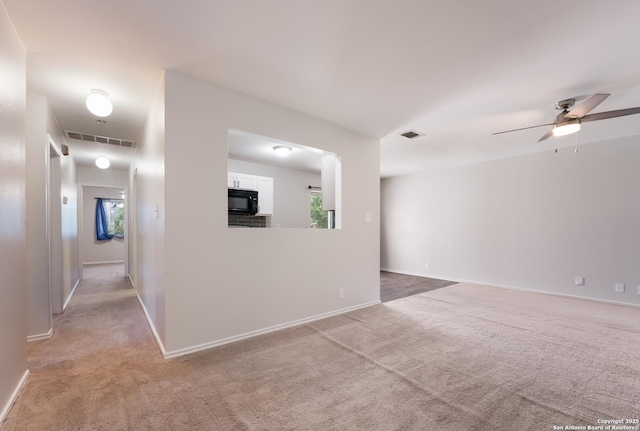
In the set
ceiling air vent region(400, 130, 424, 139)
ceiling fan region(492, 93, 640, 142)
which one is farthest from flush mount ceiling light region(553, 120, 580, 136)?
ceiling air vent region(400, 130, 424, 139)

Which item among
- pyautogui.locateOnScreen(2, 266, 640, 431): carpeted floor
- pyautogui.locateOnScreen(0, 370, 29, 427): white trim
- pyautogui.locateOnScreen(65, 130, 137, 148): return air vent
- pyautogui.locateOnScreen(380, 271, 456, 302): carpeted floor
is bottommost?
pyautogui.locateOnScreen(380, 271, 456, 302): carpeted floor

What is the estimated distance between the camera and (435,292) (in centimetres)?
496

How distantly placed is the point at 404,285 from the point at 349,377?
150 inches

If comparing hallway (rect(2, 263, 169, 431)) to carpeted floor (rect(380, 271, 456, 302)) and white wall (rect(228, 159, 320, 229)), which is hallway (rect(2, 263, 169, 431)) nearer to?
white wall (rect(228, 159, 320, 229))

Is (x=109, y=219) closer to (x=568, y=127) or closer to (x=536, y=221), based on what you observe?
(x=568, y=127)

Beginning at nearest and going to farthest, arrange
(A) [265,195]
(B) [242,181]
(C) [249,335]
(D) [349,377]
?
1. (D) [349,377]
2. (C) [249,335]
3. (B) [242,181]
4. (A) [265,195]

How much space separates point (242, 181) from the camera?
5328 mm

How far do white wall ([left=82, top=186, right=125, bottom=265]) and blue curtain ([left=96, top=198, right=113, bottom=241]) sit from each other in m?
0.11

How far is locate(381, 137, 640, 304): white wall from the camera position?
4.21 m

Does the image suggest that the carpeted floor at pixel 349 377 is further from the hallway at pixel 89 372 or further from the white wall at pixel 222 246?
the white wall at pixel 222 246

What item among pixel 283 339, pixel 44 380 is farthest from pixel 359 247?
pixel 44 380

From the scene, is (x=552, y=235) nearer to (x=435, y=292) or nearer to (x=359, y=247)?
(x=435, y=292)

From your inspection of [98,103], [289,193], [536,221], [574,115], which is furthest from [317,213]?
[574,115]

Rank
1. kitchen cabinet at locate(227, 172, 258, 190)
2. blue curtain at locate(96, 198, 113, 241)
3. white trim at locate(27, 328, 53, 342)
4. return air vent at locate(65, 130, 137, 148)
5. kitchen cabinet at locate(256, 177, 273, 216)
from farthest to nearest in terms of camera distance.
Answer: blue curtain at locate(96, 198, 113, 241) < kitchen cabinet at locate(256, 177, 273, 216) < kitchen cabinet at locate(227, 172, 258, 190) < return air vent at locate(65, 130, 137, 148) < white trim at locate(27, 328, 53, 342)
